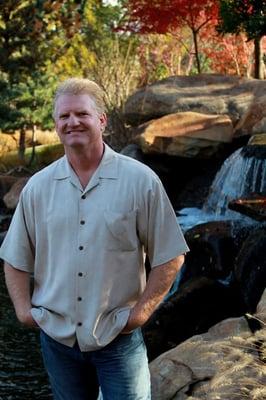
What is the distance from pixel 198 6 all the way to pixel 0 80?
5.26 m

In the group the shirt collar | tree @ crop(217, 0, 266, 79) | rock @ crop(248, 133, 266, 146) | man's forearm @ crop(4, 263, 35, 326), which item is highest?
tree @ crop(217, 0, 266, 79)

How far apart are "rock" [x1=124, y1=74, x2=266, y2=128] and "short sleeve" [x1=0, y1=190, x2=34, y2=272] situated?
9047 millimetres

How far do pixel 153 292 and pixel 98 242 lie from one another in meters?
0.25

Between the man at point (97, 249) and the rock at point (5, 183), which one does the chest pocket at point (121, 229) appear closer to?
the man at point (97, 249)

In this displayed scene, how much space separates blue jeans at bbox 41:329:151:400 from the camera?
2.37 meters

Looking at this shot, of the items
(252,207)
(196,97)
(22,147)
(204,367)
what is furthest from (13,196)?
(204,367)

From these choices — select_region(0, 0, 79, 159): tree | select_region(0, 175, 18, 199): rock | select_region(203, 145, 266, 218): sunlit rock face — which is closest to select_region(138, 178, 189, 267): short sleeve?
select_region(203, 145, 266, 218): sunlit rock face

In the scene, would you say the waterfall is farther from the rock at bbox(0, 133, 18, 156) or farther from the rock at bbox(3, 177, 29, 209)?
the rock at bbox(0, 133, 18, 156)

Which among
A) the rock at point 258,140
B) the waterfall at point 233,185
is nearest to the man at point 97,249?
the waterfall at point 233,185

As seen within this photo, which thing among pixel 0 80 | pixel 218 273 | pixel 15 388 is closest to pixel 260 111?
pixel 218 273

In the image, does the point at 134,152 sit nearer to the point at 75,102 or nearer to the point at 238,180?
the point at 238,180

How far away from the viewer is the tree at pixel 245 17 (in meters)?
8.58

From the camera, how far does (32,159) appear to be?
16141 mm

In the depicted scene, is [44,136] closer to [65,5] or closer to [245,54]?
[65,5]
